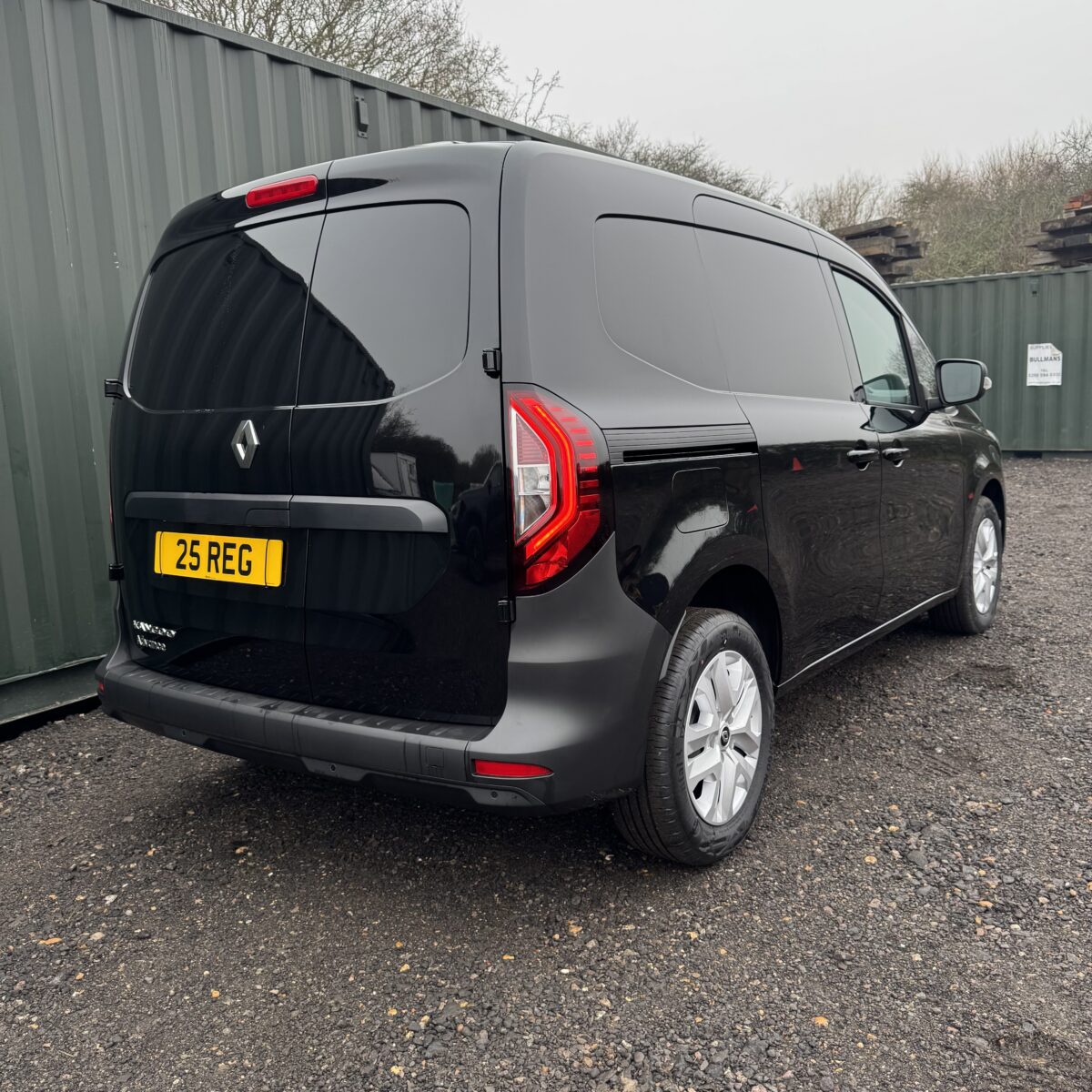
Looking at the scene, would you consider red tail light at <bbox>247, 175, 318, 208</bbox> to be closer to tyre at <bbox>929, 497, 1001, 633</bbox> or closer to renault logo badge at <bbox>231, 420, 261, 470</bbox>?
renault logo badge at <bbox>231, 420, 261, 470</bbox>

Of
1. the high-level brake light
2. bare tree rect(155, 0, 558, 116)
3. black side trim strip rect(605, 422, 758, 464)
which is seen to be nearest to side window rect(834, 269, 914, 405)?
black side trim strip rect(605, 422, 758, 464)

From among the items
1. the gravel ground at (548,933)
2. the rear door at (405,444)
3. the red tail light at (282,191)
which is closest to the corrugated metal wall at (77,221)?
the gravel ground at (548,933)

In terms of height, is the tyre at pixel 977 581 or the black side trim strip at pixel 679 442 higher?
the black side trim strip at pixel 679 442

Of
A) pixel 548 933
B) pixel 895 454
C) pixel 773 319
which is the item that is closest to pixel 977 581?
pixel 895 454

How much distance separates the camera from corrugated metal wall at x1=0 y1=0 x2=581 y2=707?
3828mm

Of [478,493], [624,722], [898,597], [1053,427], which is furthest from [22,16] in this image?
[1053,427]

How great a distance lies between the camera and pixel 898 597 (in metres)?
3.79

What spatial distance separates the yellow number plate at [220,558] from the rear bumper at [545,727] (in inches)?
14.1

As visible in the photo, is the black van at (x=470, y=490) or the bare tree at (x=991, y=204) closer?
the black van at (x=470, y=490)

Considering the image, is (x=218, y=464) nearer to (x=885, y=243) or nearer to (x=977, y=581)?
(x=977, y=581)

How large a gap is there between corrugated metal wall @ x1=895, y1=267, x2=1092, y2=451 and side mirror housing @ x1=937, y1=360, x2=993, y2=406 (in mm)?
10939

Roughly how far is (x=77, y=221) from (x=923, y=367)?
375 cm

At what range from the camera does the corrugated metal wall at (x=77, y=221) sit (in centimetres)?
383

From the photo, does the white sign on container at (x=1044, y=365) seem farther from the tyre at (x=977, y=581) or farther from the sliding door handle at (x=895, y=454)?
the sliding door handle at (x=895, y=454)
